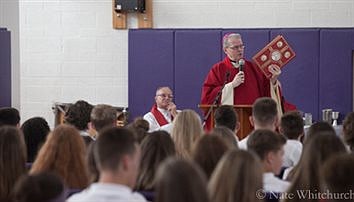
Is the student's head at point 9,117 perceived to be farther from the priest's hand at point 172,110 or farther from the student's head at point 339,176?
the student's head at point 339,176

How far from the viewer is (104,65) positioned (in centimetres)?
1136

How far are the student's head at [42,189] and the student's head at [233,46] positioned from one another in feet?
18.7

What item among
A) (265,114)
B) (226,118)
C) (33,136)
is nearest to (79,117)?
(33,136)

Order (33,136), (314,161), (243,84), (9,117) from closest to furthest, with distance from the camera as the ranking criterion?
(314,161), (33,136), (9,117), (243,84)

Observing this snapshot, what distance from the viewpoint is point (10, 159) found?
4.62 meters

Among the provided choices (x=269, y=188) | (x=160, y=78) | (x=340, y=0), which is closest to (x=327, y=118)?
(x=340, y=0)

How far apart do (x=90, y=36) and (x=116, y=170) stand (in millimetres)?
7841

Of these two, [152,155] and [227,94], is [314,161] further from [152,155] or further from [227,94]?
[227,94]

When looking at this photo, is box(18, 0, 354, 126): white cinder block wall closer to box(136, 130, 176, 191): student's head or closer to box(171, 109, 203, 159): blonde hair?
box(171, 109, 203, 159): blonde hair

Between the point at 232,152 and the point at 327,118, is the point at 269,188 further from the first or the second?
the point at 327,118

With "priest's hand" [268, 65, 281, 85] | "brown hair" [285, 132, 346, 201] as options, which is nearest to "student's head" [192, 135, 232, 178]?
"brown hair" [285, 132, 346, 201]

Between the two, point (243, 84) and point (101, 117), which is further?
point (243, 84)

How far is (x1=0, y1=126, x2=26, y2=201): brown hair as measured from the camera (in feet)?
14.8

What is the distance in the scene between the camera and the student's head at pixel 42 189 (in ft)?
10.5
